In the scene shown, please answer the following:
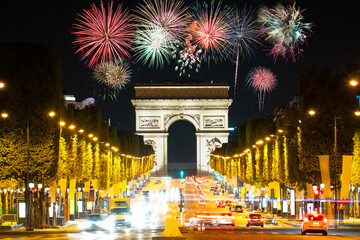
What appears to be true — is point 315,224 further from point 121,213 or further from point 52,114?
point 121,213

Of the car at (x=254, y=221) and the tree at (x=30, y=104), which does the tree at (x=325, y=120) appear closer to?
the car at (x=254, y=221)

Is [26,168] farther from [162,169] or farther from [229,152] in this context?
[162,169]

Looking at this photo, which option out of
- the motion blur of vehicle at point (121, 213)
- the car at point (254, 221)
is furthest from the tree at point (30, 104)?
the car at point (254, 221)

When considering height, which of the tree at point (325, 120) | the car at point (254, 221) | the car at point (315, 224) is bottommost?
the car at point (254, 221)

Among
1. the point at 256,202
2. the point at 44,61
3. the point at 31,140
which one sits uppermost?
the point at 44,61

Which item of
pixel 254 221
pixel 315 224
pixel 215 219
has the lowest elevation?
pixel 254 221

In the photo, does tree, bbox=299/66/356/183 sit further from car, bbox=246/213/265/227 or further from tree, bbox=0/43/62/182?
tree, bbox=0/43/62/182

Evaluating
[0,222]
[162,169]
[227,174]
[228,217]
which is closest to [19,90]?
[0,222]

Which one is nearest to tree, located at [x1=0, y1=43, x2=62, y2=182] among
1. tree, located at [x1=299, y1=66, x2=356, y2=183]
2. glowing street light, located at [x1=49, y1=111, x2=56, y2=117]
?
glowing street light, located at [x1=49, y1=111, x2=56, y2=117]

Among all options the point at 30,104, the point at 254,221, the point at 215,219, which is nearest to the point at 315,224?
the point at 254,221
